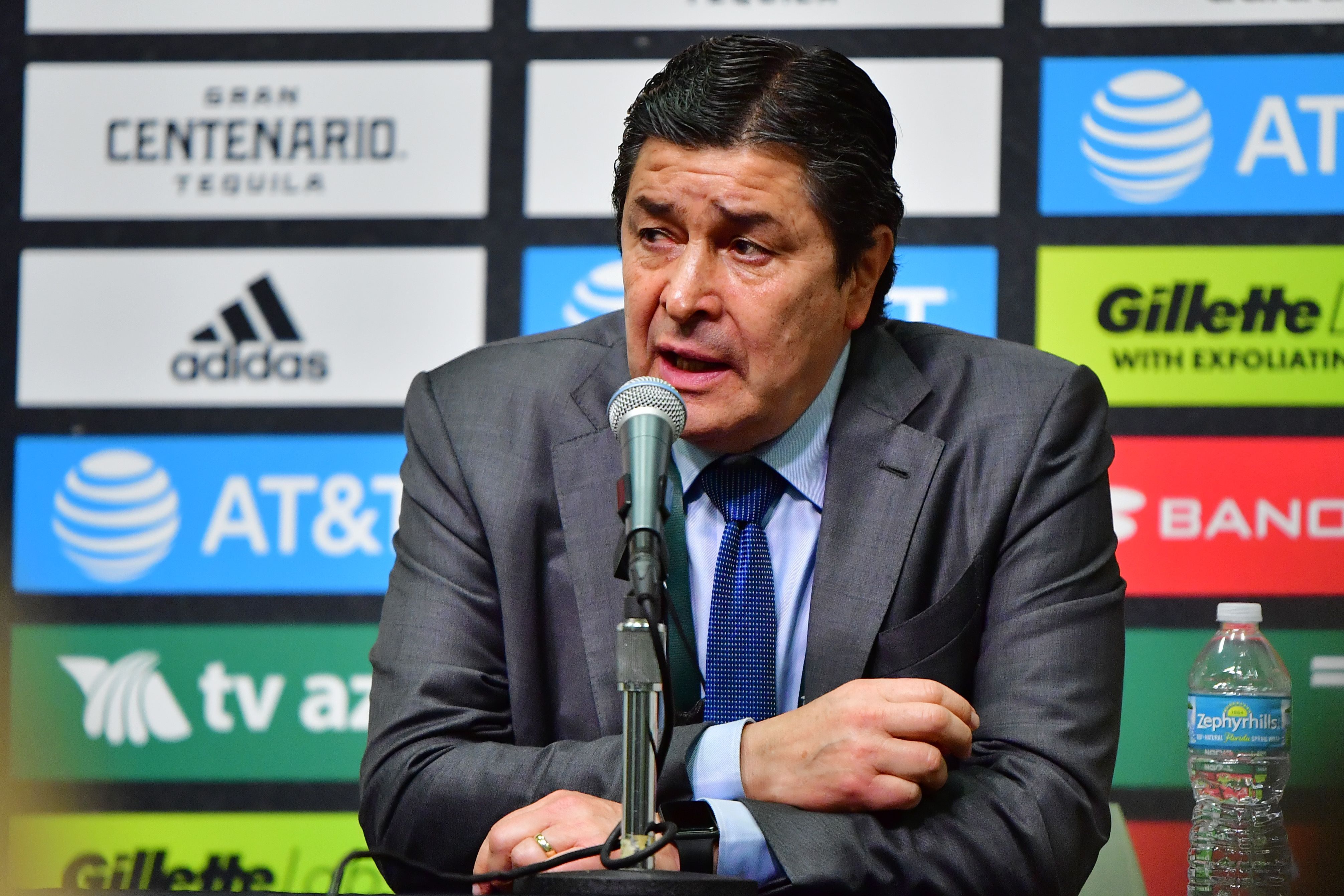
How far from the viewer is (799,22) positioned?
278cm

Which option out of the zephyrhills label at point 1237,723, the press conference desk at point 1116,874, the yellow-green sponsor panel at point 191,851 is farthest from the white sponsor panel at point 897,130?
the yellow-green sponsor panel at point 191,851

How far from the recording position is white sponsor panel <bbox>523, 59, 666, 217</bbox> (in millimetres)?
2826

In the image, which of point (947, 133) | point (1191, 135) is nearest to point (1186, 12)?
point (1191, 135)

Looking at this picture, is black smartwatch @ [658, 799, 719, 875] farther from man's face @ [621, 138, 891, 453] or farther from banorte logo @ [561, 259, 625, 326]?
banorte logo @ [561, 259, 625, 326]

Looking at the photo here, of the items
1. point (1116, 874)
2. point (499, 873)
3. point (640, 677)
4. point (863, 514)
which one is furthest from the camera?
point (1116, 874)

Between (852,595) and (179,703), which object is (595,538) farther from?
(179,703)

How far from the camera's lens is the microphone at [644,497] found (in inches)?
42.1

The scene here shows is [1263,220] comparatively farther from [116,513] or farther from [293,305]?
[116,513]

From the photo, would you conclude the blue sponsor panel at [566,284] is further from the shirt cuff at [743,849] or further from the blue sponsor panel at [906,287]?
the shirt cuff at [743,849]

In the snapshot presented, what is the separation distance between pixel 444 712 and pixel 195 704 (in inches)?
56.5

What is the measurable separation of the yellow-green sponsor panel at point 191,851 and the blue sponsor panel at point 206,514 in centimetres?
50

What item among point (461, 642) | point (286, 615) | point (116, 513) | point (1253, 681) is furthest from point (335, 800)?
point (1253, 681)

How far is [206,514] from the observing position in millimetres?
2857

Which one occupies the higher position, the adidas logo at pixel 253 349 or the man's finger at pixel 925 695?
the adidas logo at pixel 253 349
